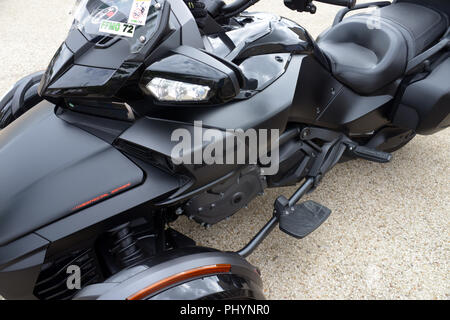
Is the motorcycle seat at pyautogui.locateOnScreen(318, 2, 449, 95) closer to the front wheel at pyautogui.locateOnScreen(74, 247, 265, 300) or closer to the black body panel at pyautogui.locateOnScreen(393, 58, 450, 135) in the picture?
the black body panel at pyautogui.locateOnScreen(393, 58, 450, 135)

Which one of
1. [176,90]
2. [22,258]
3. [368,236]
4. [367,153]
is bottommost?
[368,236]

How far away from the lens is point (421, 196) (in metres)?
2.38

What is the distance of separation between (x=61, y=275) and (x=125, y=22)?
0.91 metres

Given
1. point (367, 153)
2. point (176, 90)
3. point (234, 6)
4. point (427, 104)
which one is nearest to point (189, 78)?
point (176, 90)

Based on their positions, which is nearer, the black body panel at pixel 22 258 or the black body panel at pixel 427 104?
the black body panel at pixel 22 258

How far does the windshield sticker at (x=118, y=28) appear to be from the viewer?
121 cm

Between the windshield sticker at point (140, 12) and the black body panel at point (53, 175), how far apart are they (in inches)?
16.6

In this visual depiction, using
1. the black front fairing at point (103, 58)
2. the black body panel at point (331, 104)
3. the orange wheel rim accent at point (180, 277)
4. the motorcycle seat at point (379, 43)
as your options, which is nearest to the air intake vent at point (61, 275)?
the orange wheel rim accent at point (180, 277)

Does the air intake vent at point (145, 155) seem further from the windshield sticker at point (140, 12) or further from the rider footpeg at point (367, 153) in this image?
the rider footpeg at point (367, 153)

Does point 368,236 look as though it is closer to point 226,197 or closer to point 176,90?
point 226,197

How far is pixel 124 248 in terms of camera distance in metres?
1.38

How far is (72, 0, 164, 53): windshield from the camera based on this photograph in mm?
1209
